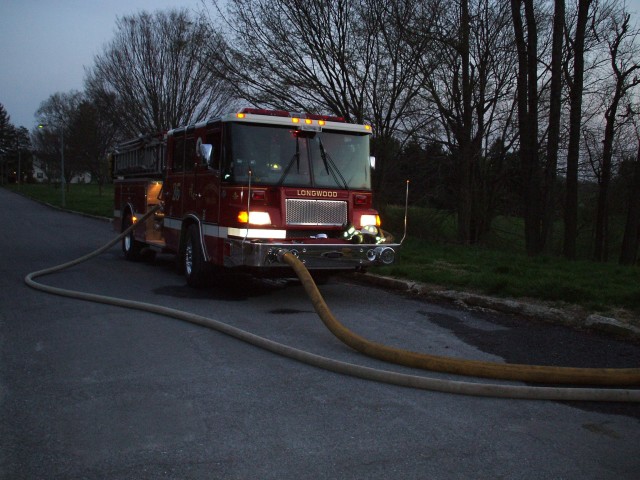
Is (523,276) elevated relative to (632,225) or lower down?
lower down

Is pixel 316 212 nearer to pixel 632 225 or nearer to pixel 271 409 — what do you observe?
pixel 271 409

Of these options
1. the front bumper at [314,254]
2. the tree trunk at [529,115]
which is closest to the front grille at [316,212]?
the front bumper at [314,254]

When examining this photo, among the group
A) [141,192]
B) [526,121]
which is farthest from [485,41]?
[141,192]

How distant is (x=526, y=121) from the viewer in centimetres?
1767

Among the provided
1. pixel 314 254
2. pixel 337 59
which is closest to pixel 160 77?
pixel 337 59

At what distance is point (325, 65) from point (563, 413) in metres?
13.6

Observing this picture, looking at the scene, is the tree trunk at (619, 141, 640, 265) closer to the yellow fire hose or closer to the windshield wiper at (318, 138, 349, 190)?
the windshield wiper at (318, 138, 349, 190)

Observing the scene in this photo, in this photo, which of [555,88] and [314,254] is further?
[555,88]

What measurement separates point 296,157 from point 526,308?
12.1 feet

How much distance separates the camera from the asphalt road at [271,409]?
11.7 feet

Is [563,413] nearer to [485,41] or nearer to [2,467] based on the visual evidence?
[2,467]

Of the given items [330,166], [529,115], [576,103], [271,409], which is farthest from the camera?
[529,115]

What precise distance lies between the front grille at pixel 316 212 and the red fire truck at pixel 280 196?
0.01 m

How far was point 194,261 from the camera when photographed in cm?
966
